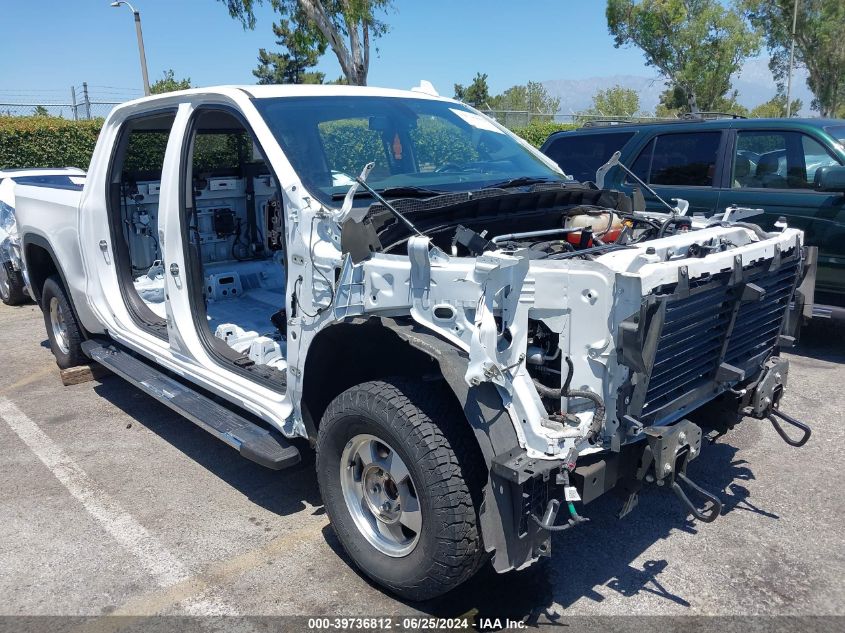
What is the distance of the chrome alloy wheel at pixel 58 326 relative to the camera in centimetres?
601

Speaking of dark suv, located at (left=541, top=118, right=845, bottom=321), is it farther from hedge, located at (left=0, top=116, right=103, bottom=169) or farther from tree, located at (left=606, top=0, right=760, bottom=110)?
tree, located at (left=606, top=0, right=760, bottom=110)

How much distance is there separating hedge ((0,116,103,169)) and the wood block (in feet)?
40.8

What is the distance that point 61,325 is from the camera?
6.13 meters

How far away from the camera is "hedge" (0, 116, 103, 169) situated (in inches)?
628

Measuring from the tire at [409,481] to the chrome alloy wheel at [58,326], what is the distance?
3884mm

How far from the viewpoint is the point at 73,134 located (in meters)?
17.0

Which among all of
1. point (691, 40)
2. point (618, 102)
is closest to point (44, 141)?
point (691, 40)

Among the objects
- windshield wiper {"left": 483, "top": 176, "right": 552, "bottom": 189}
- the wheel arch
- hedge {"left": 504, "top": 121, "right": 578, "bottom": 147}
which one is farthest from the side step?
hedge {"left": 504, "top": 121, "right": 578, "bottom": 147}

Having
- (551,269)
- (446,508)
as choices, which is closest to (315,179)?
(551,269)

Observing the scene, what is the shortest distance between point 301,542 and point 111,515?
1.16 meters

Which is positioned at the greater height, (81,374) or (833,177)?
(833,177)

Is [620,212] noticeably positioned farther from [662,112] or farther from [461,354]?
[662,112]

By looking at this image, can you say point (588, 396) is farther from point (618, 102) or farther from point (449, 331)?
point (618, 102)

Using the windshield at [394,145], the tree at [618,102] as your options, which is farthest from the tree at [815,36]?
the windshield at [394,145]
